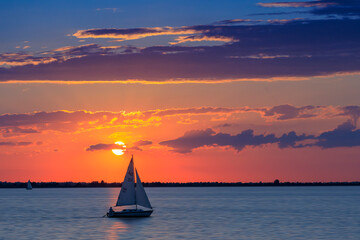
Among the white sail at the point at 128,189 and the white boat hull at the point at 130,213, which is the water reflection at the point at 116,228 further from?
the white sail at the point at 128,189

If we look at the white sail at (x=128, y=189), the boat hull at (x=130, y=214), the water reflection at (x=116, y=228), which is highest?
the white sail at (x=128, y=189)

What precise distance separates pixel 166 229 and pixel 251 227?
1534 cm

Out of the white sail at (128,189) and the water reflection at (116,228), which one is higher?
the white sail at (128,189)

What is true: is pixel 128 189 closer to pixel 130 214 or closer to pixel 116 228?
pixel 130 214

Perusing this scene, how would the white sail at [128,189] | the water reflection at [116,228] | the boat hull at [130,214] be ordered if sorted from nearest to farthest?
the water reflection at [116,228] < the white sail at [128,189] < the boat hull at [130,214]

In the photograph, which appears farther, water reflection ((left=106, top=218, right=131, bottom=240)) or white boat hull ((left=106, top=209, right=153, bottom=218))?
white boat hull ((left=106, top=209, right=153, bottom=218))

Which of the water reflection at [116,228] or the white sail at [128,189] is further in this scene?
the white sail at [128,189]

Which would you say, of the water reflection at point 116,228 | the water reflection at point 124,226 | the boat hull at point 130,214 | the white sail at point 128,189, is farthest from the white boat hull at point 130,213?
the white sail at point 128,189

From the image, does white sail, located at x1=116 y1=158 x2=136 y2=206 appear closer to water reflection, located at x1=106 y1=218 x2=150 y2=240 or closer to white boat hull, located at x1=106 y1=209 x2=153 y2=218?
white boat hull, located at x1=106 y1=209 x2=153 y2=218

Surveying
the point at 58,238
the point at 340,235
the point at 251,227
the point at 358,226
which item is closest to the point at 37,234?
the point at 58,238

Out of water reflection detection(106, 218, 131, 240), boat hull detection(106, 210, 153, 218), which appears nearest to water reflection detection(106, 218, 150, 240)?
water reflection detection(106, 218, 131, 240)

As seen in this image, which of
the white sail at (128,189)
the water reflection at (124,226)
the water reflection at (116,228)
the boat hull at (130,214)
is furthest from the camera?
the boat hull at (130,214)

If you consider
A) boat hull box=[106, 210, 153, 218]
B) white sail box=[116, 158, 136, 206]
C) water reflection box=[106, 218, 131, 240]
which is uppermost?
white sail box=[116, 158, 136, 206]

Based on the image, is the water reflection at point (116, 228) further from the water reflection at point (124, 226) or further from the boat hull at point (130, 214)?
the boat hull at point (130, 214)
